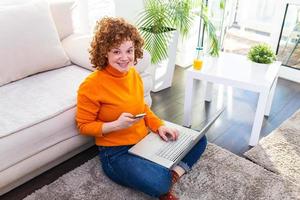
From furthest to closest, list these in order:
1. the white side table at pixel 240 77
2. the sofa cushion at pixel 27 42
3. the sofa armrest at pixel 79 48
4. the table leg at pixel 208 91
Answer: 1. the table leg at pixel 208 91
2. the sofa armrest at pixel 79 48
3. the white side table at pixel 240 77
4. the sofa cushion at pixel 27 42

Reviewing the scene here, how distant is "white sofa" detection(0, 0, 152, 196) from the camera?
4.45ft

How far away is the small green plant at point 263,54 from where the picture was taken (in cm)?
202

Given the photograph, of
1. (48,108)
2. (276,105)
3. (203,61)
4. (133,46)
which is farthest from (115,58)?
(276,105)

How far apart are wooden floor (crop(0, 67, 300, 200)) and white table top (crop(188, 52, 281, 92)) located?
1.31ft

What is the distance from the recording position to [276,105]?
245 centimetres

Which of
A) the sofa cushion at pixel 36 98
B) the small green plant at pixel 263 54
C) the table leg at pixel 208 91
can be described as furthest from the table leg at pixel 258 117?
the sofa cushion at pixel 36 98

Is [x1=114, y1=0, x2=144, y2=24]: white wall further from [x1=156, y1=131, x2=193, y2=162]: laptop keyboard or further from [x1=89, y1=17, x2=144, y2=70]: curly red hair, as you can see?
[x1=156, y1=131, x2=193, y2=162]: laptop keyboard

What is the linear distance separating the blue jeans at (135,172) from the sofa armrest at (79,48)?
627 millimetres

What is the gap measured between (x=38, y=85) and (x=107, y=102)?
51 cm

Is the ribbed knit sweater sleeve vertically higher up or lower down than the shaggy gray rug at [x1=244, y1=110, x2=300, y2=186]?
higher up

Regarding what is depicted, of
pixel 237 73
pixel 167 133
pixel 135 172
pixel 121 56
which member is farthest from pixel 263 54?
pixel 135 172

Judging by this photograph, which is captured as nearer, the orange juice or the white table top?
the white table top

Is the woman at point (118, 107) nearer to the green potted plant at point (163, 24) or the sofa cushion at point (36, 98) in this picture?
the sofa cushion at point (36, 98)

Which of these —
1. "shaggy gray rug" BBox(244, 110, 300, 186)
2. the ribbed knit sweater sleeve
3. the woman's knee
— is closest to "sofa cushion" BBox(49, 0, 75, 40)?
the ribbed knit sweater sleeve
